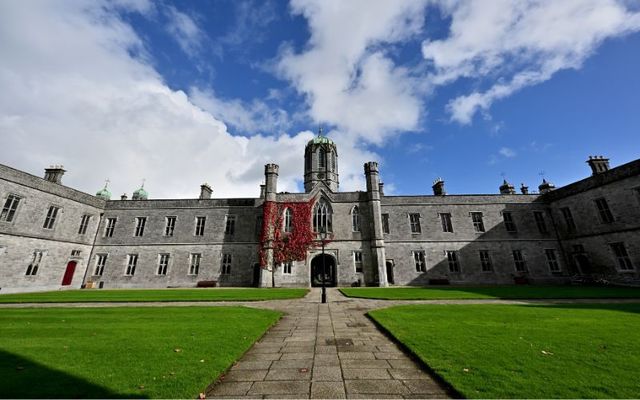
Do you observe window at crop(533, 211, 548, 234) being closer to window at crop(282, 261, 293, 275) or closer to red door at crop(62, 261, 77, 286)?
window at crop(282, 261, 293, 275)

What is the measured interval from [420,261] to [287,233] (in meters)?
13.2

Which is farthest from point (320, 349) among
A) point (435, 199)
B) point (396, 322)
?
point (435, 199)


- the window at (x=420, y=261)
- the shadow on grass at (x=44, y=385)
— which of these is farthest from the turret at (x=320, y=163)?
the shadow on grass at (x=44, y=385)

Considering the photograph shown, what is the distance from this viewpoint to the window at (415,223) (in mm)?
26703

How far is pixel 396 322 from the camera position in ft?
25.8

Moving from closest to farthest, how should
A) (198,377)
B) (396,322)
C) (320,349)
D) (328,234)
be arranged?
(198,377) → (320,349) → (396,322) → (328,234)

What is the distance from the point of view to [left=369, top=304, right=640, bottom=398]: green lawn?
3.45 meters

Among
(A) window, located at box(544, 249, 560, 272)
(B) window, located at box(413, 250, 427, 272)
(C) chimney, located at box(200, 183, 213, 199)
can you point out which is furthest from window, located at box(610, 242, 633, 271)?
(C) chimney, located at box(200, 183, 213, 199)

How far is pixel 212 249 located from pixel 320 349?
23364 millimetres

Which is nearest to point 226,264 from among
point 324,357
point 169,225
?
point 169,225

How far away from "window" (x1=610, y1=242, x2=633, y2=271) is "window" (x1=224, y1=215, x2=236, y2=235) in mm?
32879

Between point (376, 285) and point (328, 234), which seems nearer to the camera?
point (376, 285)

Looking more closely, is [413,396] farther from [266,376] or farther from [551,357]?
[551,357]

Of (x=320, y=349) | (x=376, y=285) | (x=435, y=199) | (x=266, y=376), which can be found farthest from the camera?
(x=435, y=199)
